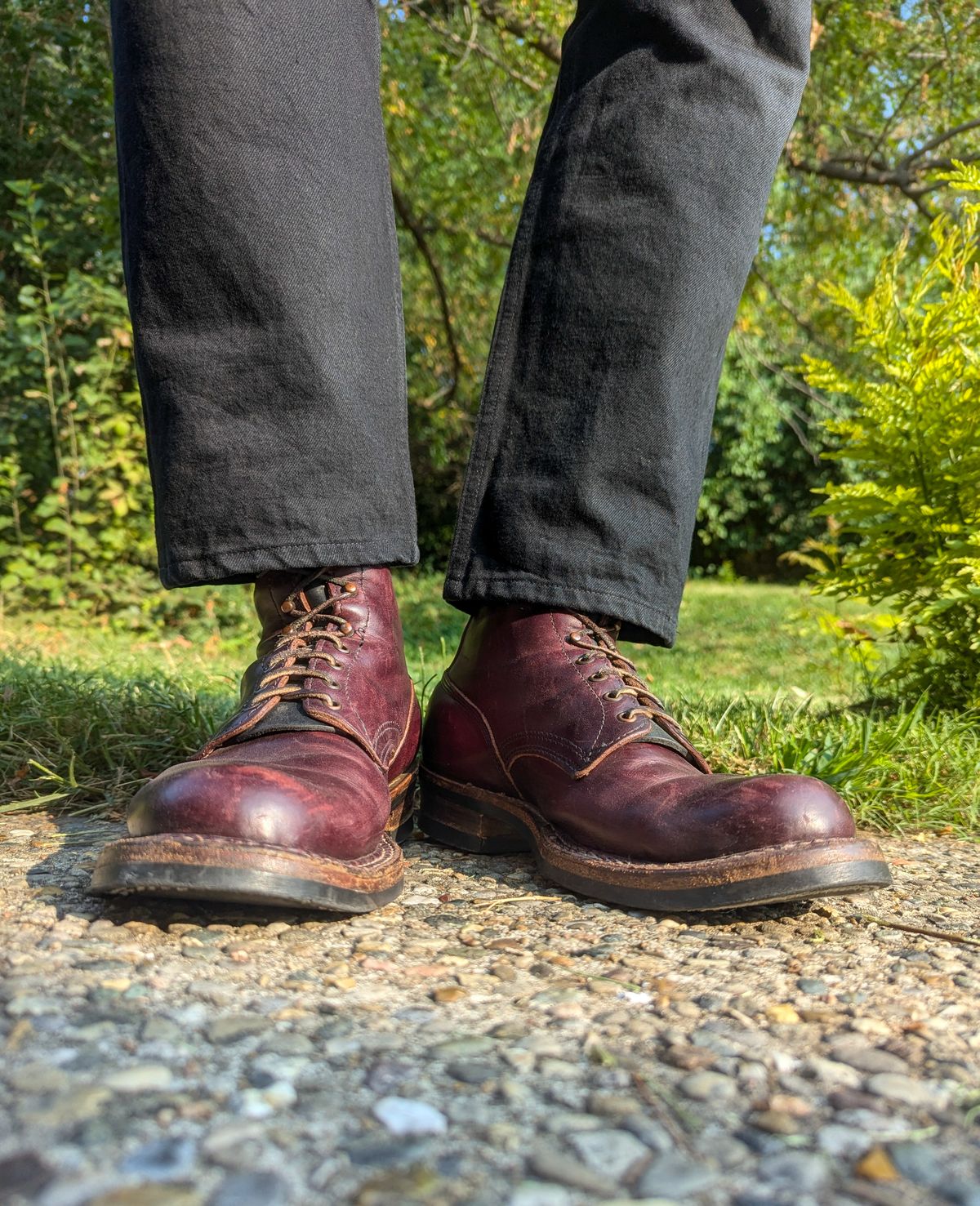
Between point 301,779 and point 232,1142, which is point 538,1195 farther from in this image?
point 301,779

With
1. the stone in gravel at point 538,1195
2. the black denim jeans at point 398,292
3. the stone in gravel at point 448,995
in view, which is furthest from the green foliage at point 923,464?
the stone in gravel at point 538,1195

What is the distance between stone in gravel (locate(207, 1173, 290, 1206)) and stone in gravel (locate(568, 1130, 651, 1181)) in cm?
20

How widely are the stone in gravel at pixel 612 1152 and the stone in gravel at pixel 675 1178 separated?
0.4 inches

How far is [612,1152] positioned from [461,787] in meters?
0.82

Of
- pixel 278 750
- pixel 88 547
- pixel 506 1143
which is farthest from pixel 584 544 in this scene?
pixel 88 547

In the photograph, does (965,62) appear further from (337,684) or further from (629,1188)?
(629,1188)

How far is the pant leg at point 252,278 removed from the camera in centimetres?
129

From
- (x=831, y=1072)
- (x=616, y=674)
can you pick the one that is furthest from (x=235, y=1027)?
(x=616, y=674)

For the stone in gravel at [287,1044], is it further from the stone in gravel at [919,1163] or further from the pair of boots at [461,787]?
the stone in gravel at [919,1163]

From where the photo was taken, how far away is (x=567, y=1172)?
0.71 meters

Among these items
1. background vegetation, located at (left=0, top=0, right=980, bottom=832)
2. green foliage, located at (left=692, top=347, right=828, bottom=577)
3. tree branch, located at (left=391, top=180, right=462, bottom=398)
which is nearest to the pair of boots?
background vegetation, located at (left=0, top=0, right=980, bottom=832)

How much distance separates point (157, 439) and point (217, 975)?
702mm

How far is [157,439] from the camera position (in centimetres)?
138

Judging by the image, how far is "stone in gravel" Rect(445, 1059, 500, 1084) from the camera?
83 cm
